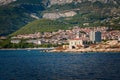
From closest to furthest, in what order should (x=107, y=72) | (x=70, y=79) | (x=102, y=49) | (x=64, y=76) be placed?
1. (x=70, y=79)
2. (x=64, y=76)
3. (x=107, y=72)
4. (x=102, y=49)

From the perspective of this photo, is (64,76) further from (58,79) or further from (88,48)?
(88,48)

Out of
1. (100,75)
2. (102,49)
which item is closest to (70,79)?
(100,75)

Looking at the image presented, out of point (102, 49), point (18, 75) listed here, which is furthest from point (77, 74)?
point (102, 49)

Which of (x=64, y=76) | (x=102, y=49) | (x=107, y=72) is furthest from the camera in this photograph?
(x=102, y=49)

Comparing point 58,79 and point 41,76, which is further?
point 41,76

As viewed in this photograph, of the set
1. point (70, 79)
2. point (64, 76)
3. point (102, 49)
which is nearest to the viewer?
point (70, 79)

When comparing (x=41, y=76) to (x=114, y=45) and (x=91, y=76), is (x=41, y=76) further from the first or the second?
(x=114, y=45)

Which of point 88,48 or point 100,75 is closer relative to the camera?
point 100,75

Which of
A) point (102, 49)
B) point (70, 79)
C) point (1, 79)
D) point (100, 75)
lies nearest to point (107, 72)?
point (100, 75)

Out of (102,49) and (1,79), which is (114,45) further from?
(1,79)
